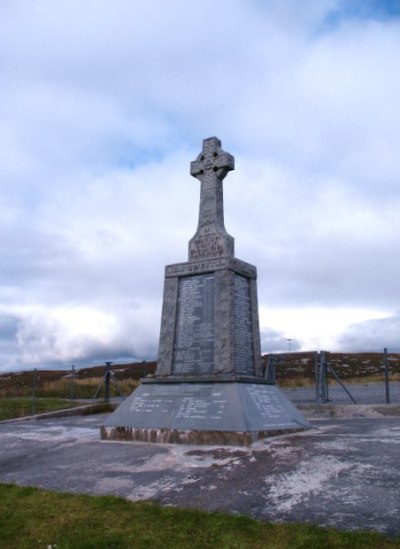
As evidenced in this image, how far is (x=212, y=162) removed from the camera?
1193 cm

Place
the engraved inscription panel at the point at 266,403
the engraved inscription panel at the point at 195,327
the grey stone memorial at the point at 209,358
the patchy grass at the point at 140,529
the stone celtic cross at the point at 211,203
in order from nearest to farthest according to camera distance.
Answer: the patchy grass at the point at 140,529
the grey stone memorial at the point at 209,358
the engraved inscription panel at the point at 266,403
the engraved inscription panel at the point at 195,327
the stone celtic cross at the point at 211,203

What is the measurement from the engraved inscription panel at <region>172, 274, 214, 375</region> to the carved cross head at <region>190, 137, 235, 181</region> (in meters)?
2.64

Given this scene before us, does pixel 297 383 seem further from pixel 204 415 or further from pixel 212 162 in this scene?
pixel 204 415

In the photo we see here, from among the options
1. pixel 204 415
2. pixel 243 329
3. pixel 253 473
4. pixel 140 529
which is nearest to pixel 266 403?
pixel 204 415

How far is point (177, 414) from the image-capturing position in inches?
355

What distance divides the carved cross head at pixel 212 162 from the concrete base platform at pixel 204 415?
4.98 metres

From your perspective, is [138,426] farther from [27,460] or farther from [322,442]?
[322,442]

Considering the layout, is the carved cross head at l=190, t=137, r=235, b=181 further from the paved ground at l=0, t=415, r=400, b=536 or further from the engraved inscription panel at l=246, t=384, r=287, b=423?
the paved ground at l=0, t=415, r=400, b=536

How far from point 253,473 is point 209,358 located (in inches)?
154

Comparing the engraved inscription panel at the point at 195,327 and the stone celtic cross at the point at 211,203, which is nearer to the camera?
the engraved inscription panel at the point at 195,327

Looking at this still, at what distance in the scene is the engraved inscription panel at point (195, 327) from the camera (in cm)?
1026

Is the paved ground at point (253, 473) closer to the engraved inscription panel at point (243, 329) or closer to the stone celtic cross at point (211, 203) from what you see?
the engraved inscription panel at point (243, 329)

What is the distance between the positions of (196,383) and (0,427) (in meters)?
6.00

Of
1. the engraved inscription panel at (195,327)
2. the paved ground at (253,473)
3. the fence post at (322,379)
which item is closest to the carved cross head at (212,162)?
the engraved inscription panel at (195,327)
